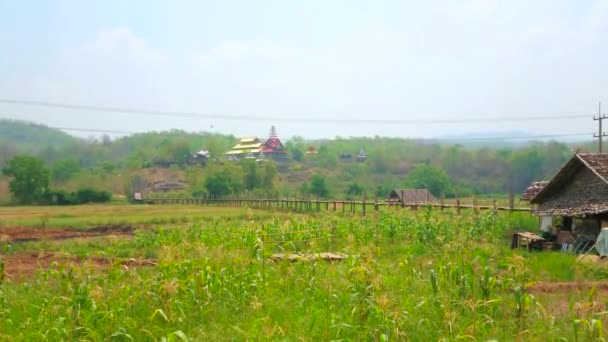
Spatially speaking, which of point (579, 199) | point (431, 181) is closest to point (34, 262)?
point (579, 199)

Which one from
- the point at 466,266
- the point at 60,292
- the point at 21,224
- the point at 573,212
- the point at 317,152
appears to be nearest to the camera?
the point at 466,266

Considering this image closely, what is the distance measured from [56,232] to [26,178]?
28147 mm

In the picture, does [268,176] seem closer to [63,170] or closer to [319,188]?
[319,188]

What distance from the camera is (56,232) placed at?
91.1 feet

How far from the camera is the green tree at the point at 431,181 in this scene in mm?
56100

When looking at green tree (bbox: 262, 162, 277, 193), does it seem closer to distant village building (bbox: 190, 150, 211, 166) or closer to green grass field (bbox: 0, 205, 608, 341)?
distant village building (bbox: 190, 150, 211, 166)

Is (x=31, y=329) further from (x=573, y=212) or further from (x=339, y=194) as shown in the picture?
(x=339, y=194)

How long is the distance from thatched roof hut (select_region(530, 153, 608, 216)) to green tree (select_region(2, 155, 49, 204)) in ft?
152

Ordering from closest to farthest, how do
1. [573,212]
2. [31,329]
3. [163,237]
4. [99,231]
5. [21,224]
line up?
1. [31,329]
2. [573,212]
3. [163,237]
4. [99,231]
5. [21,224]

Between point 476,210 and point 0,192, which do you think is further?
point 0,192

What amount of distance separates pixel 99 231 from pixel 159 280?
20531 millimetres

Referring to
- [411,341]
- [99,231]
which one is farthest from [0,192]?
[411,341]

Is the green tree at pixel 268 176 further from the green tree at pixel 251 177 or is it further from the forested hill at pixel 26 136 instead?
the forested hill at pixel 26 136

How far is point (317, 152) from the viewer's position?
92750 mm
